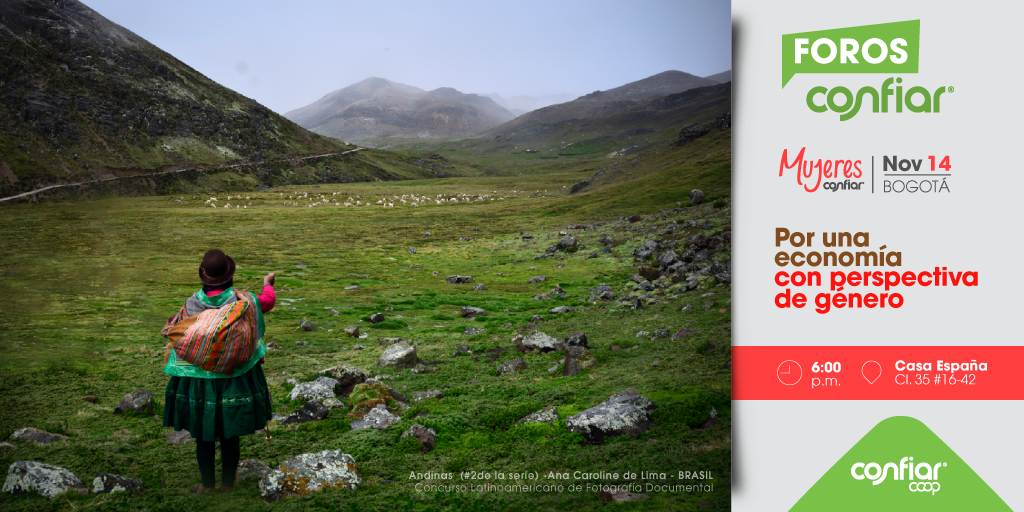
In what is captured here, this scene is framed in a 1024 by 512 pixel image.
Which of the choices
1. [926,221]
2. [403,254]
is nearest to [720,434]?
[926,221]

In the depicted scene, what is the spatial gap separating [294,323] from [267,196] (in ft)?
296

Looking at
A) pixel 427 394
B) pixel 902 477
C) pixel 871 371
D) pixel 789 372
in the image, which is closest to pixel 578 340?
pixel 427 394

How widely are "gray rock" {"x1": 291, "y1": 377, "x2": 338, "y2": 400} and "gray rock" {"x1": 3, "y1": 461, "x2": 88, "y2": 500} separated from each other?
3878 millimetres

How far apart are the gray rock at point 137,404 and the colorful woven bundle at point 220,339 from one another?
4559mm

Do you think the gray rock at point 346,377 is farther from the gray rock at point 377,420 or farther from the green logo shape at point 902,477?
the green logo shape at point 902,477

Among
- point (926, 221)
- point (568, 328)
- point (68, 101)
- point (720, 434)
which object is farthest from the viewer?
point (68, 101)

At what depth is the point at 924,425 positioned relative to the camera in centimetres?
583

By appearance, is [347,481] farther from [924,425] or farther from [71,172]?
[71,172]

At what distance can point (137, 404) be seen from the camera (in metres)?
8.60

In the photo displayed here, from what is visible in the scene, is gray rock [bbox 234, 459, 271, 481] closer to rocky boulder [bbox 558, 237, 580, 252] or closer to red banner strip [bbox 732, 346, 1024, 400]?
red banner strip [bbox 732, 346, 1024, 400]

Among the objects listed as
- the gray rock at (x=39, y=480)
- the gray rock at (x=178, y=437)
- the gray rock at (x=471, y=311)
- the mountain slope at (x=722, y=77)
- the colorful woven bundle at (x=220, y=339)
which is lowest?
the gray rock at (x=471, y=311)

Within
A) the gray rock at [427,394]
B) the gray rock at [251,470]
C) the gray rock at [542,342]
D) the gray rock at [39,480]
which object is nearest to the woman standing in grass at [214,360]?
the gray rock at [251,470]

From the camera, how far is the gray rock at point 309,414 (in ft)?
27.6

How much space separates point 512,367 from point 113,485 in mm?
7459
